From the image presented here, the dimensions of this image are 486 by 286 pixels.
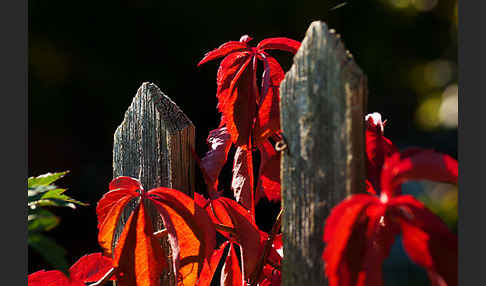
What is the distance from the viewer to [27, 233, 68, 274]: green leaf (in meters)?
0.58

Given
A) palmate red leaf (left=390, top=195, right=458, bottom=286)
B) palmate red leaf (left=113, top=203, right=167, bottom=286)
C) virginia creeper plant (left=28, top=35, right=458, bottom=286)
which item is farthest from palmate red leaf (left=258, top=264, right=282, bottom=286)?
palmate red leaf (left=390, top=195, right=458, bottom=286)

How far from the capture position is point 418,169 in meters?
0.59

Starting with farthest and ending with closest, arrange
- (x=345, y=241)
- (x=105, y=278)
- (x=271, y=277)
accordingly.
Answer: (x=271, y=277)
(x=105, y=278)
(x=345, y=241)

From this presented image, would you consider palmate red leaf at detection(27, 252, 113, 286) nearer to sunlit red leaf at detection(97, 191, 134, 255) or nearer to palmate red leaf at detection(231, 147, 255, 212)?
sunlit red leaf at detection(97, 191, 134, 255)

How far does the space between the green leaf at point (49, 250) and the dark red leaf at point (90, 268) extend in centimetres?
26

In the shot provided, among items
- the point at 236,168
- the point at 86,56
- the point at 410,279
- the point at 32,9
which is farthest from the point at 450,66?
the point at 236,168

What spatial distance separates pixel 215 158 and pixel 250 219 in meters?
0.12

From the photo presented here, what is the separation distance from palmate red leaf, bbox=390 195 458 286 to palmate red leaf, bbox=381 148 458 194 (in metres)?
0.02

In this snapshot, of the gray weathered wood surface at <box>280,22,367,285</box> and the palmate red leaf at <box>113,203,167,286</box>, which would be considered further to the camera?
the palmate red leaf at <box>113,203,167,286</box>

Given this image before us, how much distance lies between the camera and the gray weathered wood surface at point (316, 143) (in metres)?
0.66

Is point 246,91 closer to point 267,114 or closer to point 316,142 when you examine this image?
point 267,114

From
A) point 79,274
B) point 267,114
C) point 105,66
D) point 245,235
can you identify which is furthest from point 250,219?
point 105,66

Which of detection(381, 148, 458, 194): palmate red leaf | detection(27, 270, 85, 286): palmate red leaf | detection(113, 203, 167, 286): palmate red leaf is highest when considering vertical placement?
detection(381, 148, 458, 194): palmate red leaf

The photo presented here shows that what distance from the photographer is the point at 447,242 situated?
0.59m
